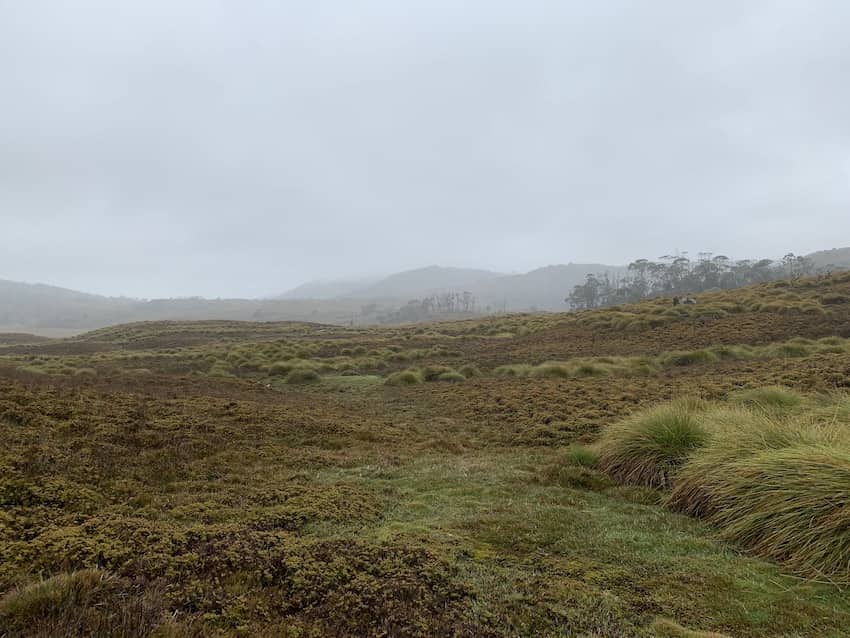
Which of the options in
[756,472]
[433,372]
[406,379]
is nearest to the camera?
[756,472]

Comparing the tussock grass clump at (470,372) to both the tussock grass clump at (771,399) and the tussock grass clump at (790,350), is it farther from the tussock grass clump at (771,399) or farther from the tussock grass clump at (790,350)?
the tussock grass clump at (790,350)

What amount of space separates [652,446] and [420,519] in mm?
4697

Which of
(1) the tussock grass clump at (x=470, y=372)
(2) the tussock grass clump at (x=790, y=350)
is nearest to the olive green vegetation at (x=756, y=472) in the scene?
(2) the tussock grass clump at (x=790, y=350)

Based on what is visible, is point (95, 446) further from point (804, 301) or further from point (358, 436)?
point (804, 301)

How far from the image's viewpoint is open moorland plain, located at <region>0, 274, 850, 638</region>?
368 centimetres

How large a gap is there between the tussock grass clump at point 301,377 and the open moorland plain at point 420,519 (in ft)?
30.1

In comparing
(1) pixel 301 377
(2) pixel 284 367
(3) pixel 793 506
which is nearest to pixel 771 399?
(3) pixel 793 506

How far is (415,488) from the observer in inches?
300

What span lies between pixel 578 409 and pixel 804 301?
101 feet

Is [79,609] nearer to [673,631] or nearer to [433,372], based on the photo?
[673,631]

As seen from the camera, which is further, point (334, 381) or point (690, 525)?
point (334, 381)

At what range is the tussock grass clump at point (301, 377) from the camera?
23.5m

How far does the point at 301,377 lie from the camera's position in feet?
78.7

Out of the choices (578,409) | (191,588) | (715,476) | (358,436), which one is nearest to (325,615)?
(191,588)
